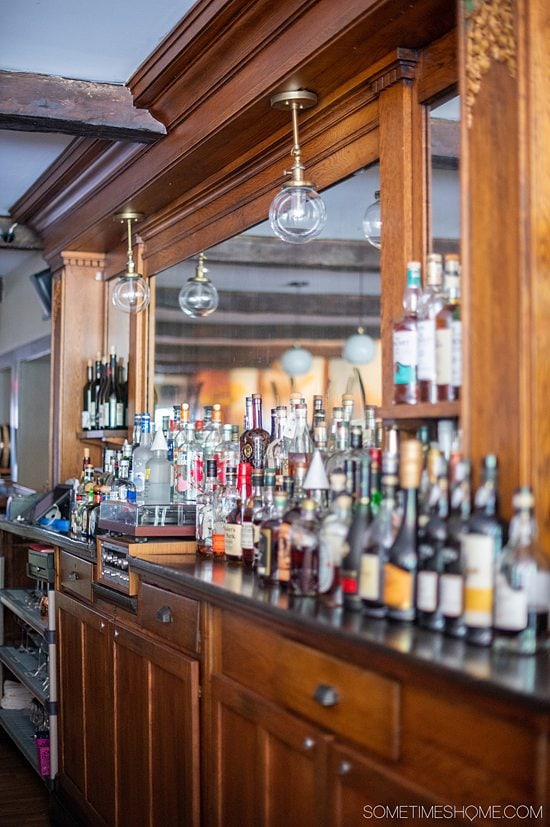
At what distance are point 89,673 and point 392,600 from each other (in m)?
2.00

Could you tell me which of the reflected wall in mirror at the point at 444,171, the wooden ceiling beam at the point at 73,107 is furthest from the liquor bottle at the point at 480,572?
the wooden ceiling beam at the point at 73,107

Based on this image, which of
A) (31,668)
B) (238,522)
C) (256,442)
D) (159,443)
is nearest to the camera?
(238,522)

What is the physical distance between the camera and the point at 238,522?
2902 millimetres

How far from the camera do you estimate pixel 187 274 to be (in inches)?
174

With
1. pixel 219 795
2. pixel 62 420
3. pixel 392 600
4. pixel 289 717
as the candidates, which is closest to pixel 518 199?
pixel 392 600

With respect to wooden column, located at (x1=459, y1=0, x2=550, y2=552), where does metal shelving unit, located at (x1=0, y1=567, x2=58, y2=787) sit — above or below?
below

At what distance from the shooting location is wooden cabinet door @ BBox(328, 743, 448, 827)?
1593mm

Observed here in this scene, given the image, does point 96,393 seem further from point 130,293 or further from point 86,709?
point 86,709

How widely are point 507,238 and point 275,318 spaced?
7.06ft

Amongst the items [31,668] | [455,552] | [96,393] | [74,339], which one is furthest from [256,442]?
[74,339]

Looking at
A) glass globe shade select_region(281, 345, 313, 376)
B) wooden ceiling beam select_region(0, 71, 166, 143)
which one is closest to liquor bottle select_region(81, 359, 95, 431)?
glass globe shade select_region(281, 345, 313, 376)

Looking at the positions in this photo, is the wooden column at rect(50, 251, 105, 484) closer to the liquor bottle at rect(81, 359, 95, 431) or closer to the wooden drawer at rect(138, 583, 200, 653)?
the liquor bottle at rect(81, 359, 95, 431)

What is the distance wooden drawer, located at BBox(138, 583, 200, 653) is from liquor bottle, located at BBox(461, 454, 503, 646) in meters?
0.97

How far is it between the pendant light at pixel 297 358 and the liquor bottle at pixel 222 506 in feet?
2.59
